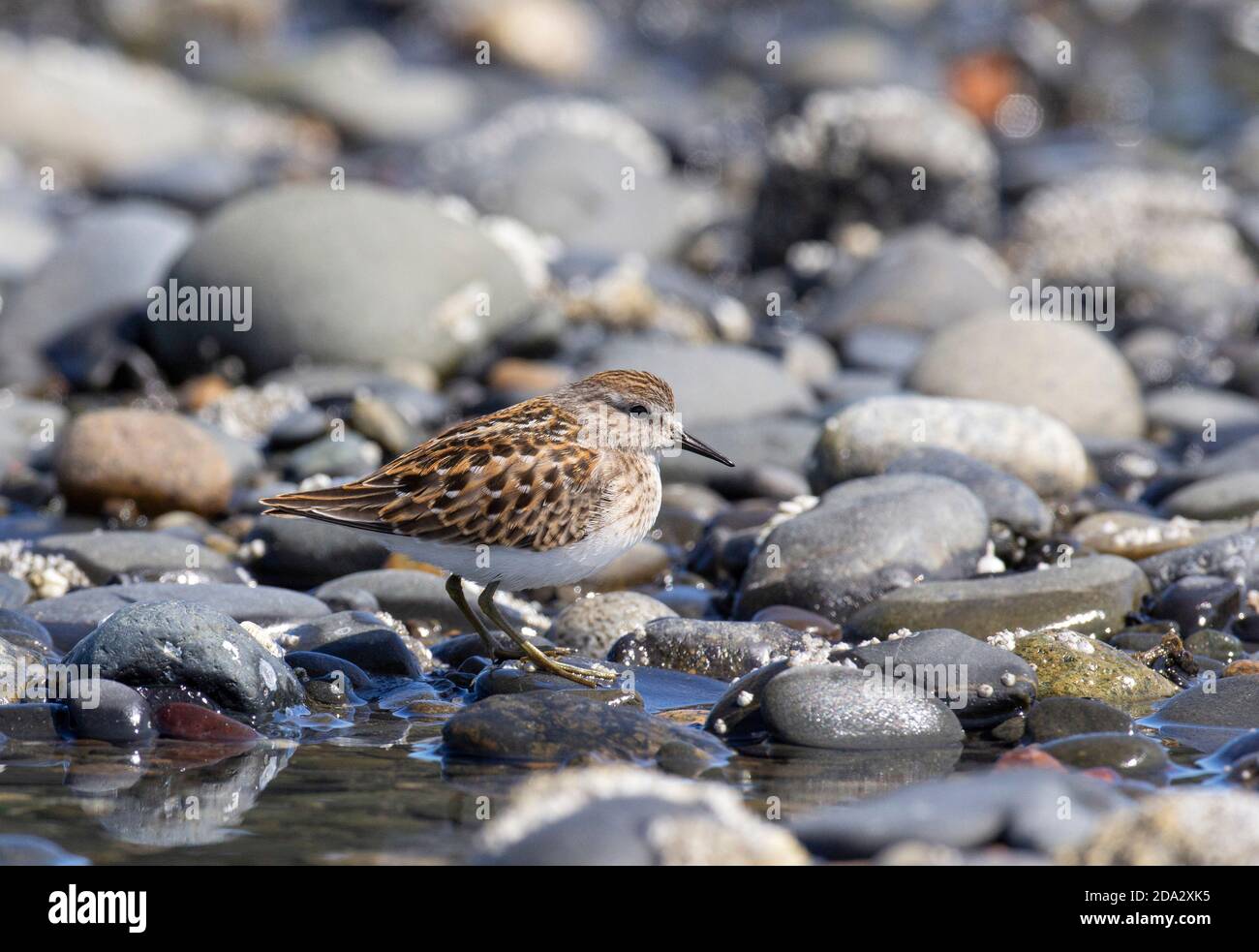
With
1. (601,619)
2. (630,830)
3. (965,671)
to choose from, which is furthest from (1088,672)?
(630,830)

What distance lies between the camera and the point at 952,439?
35.4 ft

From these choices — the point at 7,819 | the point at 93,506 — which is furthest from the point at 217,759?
the point at 93,506

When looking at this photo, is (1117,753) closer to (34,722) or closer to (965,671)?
(965,671)

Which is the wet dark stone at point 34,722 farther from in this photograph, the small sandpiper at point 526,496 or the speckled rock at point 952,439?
the speckled rock at point 952,439

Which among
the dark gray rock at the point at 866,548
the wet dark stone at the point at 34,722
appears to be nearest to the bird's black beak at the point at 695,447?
the dark gray rock at the point at 866,548

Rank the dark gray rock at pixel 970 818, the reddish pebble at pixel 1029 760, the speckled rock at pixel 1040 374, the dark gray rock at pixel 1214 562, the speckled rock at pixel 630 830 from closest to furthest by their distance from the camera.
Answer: the speckled rock at pixel 630 830, the dark gray rock at pixel 970 818, the reddish pebble at pixel 1029 760, the dark gray rock at pixel 1214 562, the speckled rock at pixel 1040 374

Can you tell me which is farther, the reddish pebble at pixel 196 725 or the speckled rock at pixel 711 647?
the speckled rock at pixel 711 647

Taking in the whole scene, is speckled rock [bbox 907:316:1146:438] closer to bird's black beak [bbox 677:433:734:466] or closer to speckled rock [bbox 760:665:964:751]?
bird's black beak [bbox 677:433:734:466]

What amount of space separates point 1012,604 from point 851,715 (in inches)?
71.9

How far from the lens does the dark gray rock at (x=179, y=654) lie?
23.8 ft

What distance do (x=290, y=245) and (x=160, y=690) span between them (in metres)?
7.68

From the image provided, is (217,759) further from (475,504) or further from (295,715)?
(475,504)

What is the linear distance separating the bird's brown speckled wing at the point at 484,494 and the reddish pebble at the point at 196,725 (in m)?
1.13

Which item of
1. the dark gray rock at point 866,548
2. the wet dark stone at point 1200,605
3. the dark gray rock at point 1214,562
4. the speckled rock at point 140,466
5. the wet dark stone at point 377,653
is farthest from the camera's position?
the speckled rock at point 140,466
